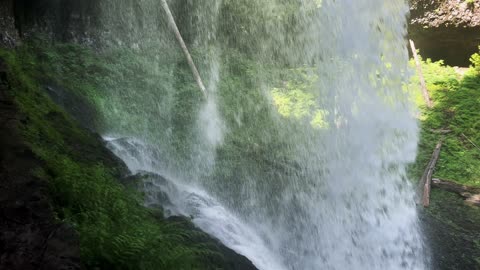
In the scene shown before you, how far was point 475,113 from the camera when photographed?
532 inches

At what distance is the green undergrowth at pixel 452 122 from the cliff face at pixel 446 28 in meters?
0.70

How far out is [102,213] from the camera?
356cm

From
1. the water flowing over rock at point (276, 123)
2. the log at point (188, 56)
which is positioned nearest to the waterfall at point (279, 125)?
the water flowing over rock at point (276, 123)

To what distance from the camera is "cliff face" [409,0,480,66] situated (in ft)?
50.6

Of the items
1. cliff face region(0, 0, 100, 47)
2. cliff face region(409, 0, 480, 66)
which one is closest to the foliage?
cliff face region(409, 0, 480, 66)

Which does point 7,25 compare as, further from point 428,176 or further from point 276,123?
point 428,176

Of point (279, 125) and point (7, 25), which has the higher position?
point (7, 25)

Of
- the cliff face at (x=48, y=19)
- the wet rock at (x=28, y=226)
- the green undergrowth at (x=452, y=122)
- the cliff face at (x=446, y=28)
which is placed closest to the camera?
the wet rock at (x=28, y=226)

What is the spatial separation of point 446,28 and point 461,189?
8701 millimetres

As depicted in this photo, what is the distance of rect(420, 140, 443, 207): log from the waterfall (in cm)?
42

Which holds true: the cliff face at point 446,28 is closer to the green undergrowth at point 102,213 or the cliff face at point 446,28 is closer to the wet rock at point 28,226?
the green undergrowth at point 102,213

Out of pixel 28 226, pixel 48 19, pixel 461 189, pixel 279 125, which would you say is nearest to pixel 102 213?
pixel 28 226

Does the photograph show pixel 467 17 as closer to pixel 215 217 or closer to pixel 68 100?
pixel 215 217

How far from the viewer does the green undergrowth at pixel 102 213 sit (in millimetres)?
2988
